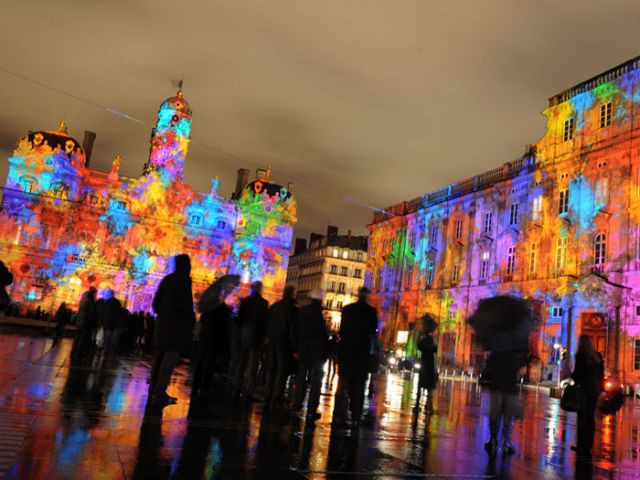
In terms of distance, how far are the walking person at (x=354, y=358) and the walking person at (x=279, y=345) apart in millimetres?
1060

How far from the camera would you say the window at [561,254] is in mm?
33719

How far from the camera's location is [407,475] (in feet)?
17.3

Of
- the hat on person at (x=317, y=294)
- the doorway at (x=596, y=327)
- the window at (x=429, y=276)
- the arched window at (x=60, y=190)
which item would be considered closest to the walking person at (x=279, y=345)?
the hat on person at (x=317, y=294)

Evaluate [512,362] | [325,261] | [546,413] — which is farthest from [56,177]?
[512,362]

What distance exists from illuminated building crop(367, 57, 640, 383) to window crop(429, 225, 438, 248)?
210 millimetres

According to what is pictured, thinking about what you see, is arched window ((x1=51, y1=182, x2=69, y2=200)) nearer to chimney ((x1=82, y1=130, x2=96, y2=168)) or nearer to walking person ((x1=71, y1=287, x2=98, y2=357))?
chimney ((x1=82, y1=130, x2=96, y2=168))

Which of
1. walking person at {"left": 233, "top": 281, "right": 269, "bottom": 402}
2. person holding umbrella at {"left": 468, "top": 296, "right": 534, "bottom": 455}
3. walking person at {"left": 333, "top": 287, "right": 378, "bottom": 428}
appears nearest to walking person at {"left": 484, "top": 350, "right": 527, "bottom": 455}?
person holding umbrella at {"left": 468, "top": 296, "right": 534, "bottom": 455}

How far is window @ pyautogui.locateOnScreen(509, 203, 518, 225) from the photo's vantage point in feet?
128

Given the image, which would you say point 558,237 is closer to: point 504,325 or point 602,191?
point 602,191

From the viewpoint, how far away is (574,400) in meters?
8.58

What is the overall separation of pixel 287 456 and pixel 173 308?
3.04 meters

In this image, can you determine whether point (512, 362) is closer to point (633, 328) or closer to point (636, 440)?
point (636, 440)

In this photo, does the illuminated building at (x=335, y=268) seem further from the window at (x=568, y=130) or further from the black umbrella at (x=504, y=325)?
the black umbrella at (x=504, y=325)

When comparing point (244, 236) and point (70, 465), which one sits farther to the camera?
point (244, 236)
